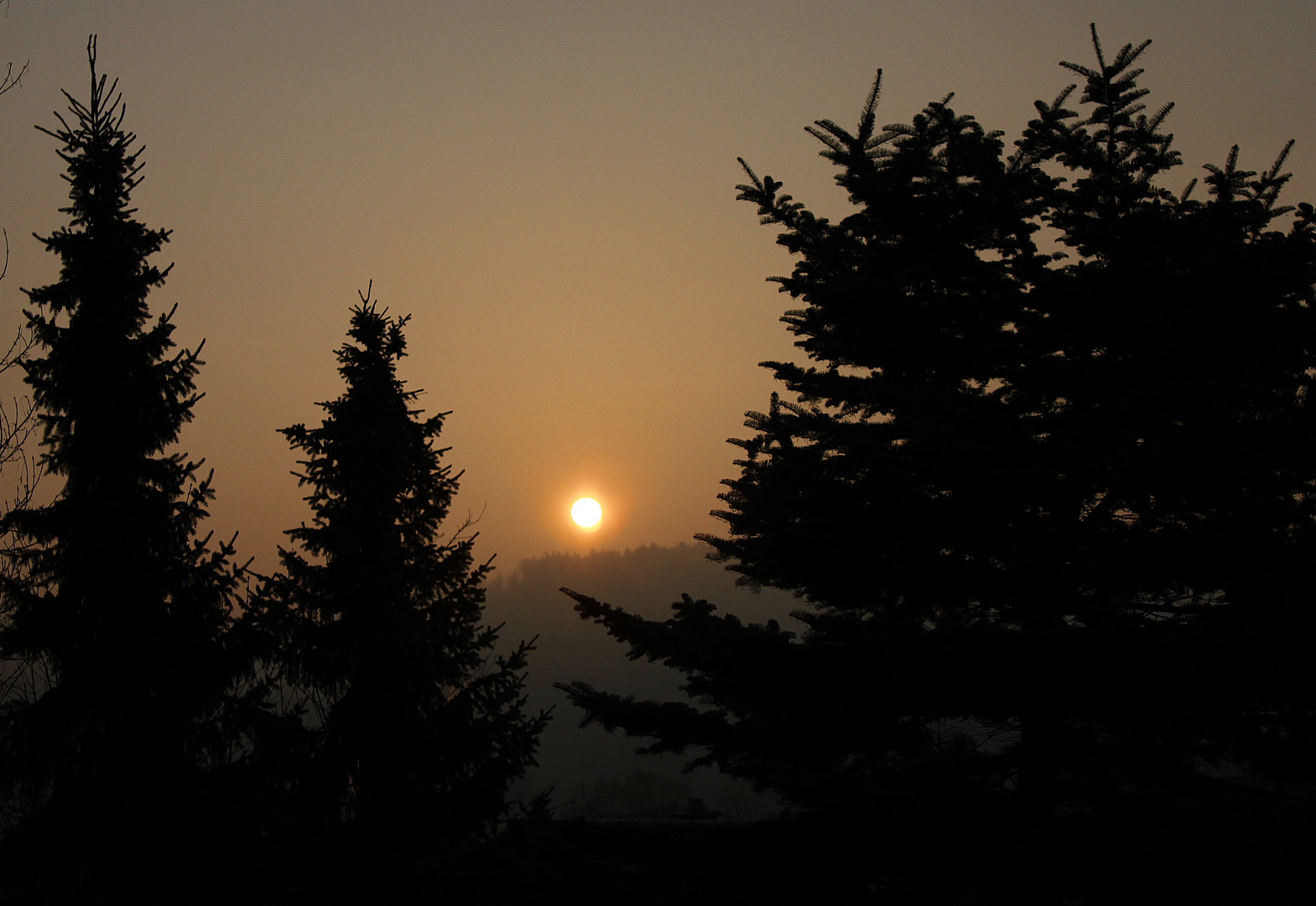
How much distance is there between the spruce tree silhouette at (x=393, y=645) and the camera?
1312cm

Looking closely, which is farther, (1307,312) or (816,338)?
(816,338)

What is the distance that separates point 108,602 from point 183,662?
4.02 feet

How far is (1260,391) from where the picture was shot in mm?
7461

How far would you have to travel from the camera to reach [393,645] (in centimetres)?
1358

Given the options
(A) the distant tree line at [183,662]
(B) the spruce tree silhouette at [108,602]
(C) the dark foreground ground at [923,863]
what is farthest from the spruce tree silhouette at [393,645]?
(C) the dark foreground ground at [923,863]

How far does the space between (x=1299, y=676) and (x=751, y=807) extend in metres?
149

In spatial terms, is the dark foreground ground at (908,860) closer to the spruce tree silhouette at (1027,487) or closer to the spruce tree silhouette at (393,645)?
the spruce tree silhouette at (1027,487)

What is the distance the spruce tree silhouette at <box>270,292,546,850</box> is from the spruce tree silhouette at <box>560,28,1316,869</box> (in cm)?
638

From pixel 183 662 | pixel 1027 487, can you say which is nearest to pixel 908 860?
pixel 1027 487

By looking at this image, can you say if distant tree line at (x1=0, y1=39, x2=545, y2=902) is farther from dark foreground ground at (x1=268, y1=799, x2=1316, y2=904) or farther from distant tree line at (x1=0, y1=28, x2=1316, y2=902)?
dark foreground ground at (x1=268, y1=799, x2=1316, y2=904)

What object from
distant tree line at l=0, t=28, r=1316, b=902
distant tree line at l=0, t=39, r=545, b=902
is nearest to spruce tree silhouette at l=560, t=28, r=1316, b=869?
distant tree line at l=0, t=28, r=1316, b=902

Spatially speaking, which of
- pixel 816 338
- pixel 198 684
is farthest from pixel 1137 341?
pixel 198 684

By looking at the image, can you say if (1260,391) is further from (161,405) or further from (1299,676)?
(161,405)

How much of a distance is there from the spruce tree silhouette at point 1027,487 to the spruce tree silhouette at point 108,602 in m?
6.15
